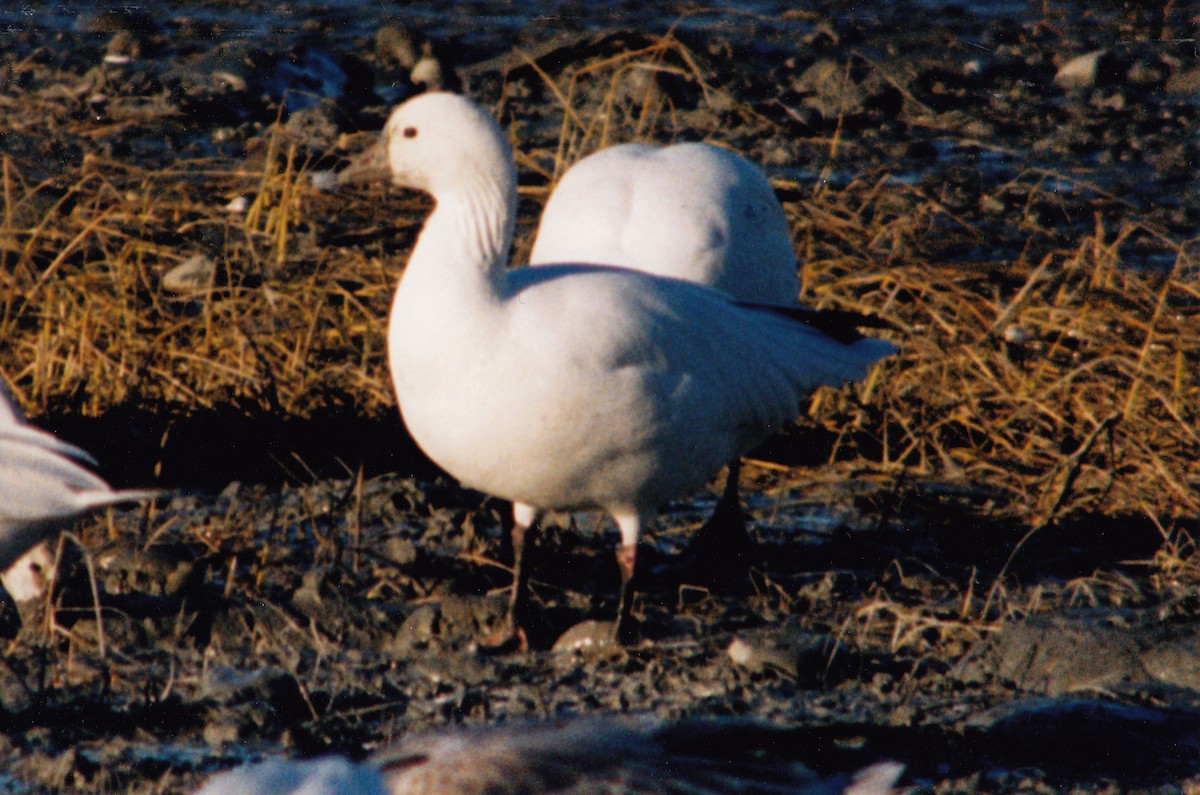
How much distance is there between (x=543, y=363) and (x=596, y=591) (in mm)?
850

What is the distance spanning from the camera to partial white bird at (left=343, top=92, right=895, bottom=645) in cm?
365

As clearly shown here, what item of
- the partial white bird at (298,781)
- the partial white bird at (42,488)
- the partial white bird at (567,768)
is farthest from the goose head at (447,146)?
the partial white bird at (298,781)

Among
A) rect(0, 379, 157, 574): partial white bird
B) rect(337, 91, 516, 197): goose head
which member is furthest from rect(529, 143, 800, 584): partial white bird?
rect(0, 379, 157, 574): partial white bird

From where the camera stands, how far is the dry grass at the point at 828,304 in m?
4.91

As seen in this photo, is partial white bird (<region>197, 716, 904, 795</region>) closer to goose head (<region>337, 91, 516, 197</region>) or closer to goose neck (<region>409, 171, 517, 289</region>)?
goose neck (<region>409, 171, 517, 289</region>)

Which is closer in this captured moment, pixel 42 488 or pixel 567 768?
pixel 567 768

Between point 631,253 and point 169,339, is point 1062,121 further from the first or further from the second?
point 169,339

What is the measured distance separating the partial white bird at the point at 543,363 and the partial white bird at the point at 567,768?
1163 mm

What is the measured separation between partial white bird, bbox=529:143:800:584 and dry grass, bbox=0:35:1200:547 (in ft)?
1.91

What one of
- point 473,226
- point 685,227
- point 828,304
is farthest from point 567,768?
point 828,304

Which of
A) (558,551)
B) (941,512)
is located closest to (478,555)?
(558,551)

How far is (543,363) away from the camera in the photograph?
3.64m

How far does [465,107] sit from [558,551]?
3.91 feet

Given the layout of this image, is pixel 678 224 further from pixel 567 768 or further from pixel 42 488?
pixel 567 768
